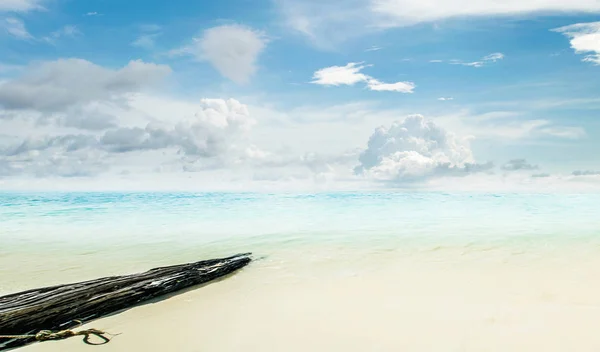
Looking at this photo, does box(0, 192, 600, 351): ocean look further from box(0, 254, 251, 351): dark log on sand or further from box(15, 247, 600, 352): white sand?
box(0, 254, 251, 351): dark log on sand

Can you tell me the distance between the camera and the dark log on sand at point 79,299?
5.30m

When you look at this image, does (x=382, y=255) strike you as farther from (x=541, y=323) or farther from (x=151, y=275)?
(x=151, y=275)

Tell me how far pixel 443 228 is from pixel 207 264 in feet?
43.7

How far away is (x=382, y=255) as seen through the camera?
11508 mm

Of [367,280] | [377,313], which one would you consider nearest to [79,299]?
[377,313]

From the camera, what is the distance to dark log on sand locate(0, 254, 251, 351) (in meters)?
5.30

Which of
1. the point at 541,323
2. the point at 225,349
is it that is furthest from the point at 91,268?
the point at 541,323

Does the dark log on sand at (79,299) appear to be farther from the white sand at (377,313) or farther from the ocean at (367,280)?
the ocean at (367,280)

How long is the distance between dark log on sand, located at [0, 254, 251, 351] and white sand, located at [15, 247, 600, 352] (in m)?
0.24

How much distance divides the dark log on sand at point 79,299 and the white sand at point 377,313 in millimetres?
242

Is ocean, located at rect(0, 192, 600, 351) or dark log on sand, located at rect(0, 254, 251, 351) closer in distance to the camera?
dark log on sand, located at rect(0, 254, 251, 351)

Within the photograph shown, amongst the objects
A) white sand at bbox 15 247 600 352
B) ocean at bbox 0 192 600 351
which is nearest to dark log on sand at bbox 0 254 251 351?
white sand at bbox 15 247 600 352

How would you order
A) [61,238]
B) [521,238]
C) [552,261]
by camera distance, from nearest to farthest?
[552,261]
[521,238]
[61,238]

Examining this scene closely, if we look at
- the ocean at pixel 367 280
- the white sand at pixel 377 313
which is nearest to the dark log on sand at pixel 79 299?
the white sand at pixel 377 313
